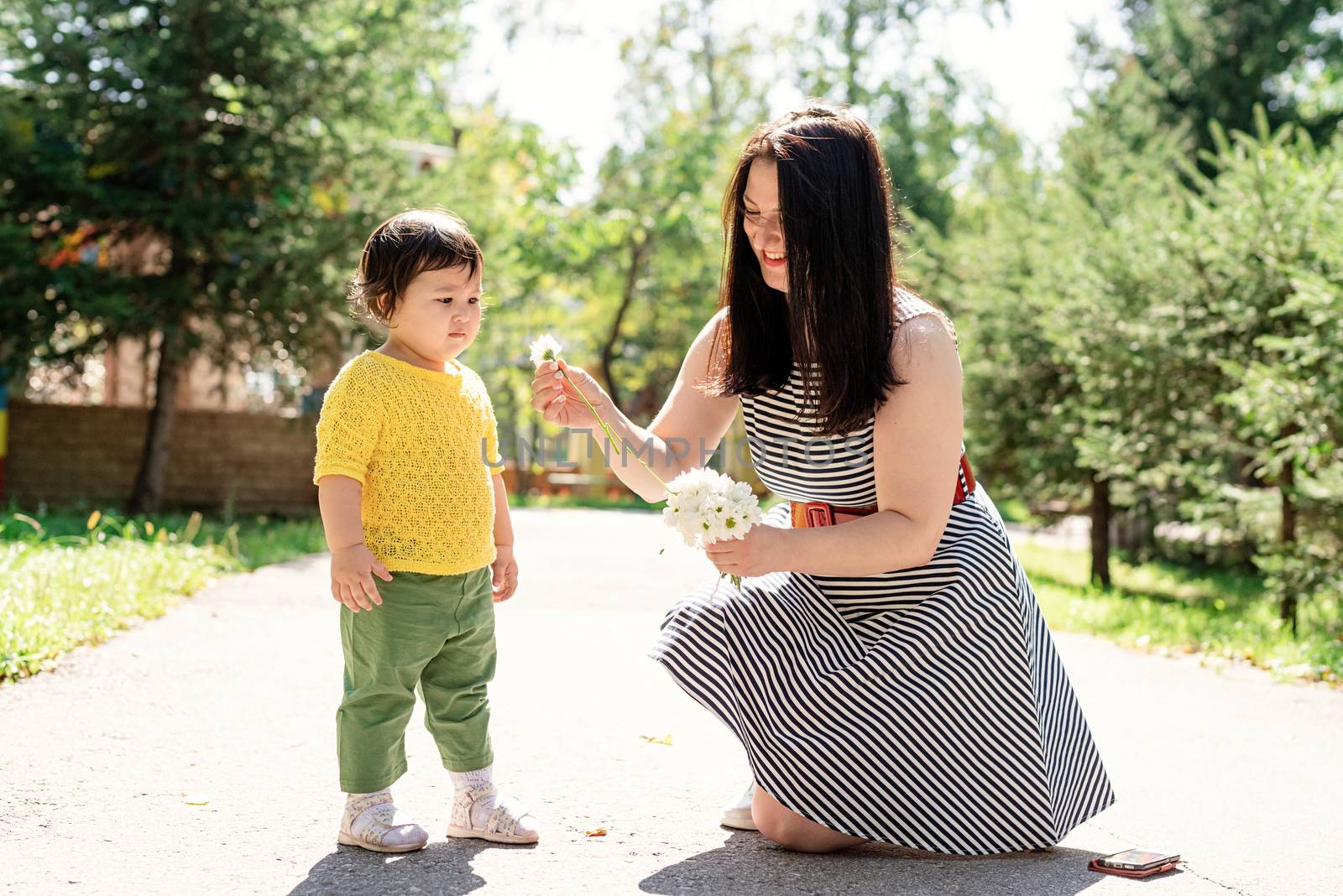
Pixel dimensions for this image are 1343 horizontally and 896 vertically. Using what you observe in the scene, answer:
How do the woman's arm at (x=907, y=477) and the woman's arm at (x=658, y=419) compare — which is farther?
the woman's arm at (x=658, y=419)

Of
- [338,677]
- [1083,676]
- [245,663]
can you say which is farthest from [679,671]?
[1083,676]

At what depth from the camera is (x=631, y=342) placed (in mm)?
29625

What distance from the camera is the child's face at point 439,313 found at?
2.85 meters

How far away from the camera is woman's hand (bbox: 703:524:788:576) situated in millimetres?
2504

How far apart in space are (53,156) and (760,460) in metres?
10.2

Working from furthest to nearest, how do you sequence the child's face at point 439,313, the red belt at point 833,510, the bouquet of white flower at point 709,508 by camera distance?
the red belt at point 833,510
the child's face at point 439,313
the bouquet of white flower at point 709,508

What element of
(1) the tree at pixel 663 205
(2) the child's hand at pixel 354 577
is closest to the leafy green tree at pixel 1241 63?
(1) the tree at pixel 663 205

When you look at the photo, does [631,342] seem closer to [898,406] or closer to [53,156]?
[53,156]

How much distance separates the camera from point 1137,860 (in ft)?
9.15

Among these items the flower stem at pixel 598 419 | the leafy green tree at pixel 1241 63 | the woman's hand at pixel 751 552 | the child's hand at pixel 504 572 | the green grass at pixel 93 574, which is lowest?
the green grass at pixel 93 574

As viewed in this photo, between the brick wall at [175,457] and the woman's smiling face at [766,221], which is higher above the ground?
Answer: the woman's smiling face at [766,221]

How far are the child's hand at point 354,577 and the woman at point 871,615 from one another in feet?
2.34

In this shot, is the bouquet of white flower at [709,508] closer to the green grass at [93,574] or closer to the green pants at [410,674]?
the green pants at [410,674]

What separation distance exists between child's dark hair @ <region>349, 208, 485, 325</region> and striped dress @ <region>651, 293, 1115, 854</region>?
0.87 metres
